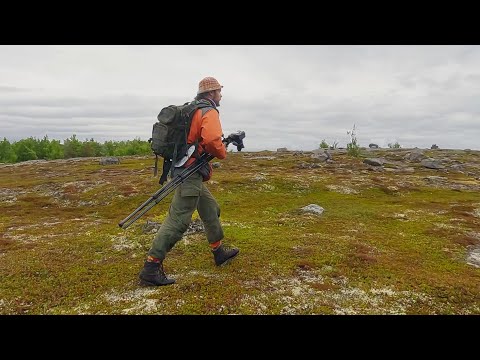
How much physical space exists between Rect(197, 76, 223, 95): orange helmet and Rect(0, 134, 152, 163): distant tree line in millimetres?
116546

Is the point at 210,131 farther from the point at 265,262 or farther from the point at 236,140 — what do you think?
the point at 265,262

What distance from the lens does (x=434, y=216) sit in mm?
20562

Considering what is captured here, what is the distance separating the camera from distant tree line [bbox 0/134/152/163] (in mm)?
107938

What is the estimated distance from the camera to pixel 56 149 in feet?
384

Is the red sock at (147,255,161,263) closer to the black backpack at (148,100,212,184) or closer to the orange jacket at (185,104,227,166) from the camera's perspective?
the black backpack at (148,100,212,184)

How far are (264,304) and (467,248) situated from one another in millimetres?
10467

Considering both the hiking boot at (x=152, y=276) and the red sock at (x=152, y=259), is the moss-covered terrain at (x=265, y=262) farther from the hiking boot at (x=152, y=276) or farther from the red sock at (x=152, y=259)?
the red sock at (x=152, y=259)

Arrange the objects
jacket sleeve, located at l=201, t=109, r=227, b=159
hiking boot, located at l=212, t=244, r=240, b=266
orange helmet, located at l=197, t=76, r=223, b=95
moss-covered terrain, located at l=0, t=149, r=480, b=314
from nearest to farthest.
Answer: moss-covered terrain, located at l=0, t=149, r=480, b=314
jacket sleeve, located at l=201, t=109, r=227, b=159
orange helmet, located at l=197, t=76, r=223, b=95
hiking boot, located at l=212, t=244, r=240, b=266

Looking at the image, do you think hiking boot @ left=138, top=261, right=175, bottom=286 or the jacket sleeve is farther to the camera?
hiking boot @ left=138, top=261, right=175, bottom=286

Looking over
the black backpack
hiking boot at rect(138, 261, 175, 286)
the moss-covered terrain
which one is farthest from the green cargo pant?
the moss-covered terrain

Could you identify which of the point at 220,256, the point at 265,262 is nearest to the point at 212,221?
the point at 220,256

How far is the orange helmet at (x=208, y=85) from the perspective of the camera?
1046cm

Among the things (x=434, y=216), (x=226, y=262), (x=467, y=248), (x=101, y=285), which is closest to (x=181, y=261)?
(x=226, y=262)

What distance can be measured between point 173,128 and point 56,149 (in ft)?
406
